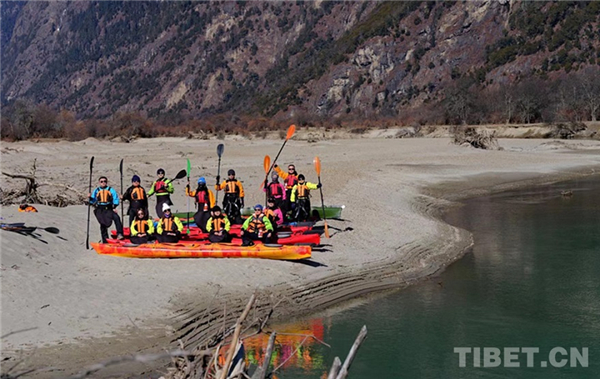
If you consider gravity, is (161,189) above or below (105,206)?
above

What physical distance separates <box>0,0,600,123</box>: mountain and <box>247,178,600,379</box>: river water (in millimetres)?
55890

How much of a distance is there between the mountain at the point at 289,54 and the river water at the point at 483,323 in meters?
55.9

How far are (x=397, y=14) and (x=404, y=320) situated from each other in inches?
3497

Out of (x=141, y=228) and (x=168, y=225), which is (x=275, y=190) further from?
(x=141, y=228)

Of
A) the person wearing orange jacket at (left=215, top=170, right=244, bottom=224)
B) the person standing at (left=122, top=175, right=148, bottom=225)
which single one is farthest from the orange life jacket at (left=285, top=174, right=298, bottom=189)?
the person standing at (left=122, top=175, right=148, bottom=225)

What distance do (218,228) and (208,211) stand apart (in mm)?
1513

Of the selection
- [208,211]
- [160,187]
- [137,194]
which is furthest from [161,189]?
[208,211]

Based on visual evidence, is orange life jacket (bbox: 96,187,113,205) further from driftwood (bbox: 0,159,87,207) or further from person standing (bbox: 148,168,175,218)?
driftwood (bbox: 0,159,87,207)

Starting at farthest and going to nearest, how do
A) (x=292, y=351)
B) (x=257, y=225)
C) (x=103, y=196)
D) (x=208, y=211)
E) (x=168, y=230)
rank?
(x=208, y=211) < (x=103, y=196) < (x=257, y=225) < (x=168, y=230) < (x=292, y=351)

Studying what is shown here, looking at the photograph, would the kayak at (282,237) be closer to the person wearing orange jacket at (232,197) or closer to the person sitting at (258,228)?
the person sitting at (258,228)

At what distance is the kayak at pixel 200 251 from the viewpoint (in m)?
14.2

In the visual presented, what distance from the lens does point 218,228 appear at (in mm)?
15188

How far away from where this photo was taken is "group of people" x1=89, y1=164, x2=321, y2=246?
1497 centimetres

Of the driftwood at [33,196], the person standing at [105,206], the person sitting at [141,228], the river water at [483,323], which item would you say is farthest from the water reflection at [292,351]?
the driftwood at [33,196]
